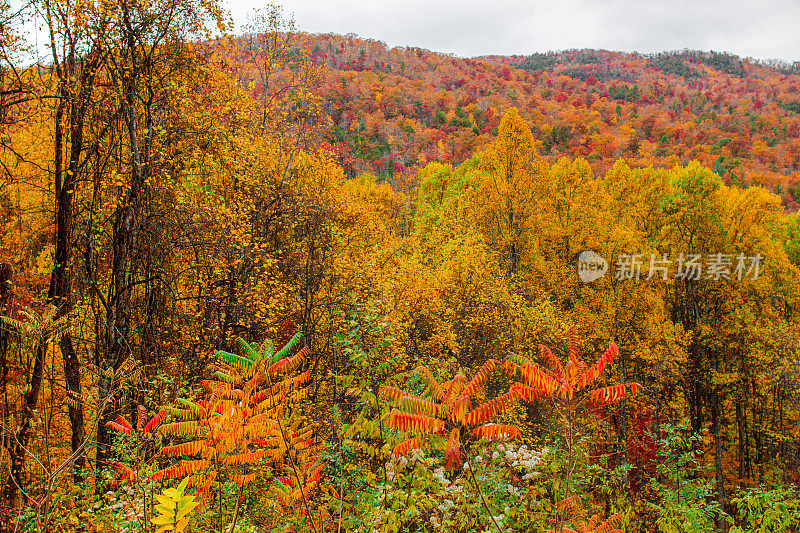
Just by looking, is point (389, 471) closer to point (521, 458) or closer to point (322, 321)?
point (521, 458)

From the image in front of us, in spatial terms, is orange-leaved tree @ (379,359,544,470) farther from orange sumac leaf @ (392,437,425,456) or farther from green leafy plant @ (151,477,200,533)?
green leafy plant @ (151,477,200,533)

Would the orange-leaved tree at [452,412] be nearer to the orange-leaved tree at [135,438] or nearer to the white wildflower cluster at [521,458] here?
the white wildflower cluster at [521,458]

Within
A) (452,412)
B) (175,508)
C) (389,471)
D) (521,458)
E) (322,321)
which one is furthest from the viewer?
(322,321)

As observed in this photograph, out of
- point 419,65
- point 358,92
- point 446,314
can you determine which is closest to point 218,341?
point 446,314

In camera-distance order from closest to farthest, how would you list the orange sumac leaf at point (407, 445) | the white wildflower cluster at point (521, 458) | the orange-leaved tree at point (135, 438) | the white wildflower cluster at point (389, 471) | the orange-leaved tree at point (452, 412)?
the orange-leaved tree at point (452, 412)
the orange sumac leaf at point (407, 445)
the orange-leaved tree at point (135, 438)
the white wildflower cluster at point (389, 471)
the white wildflower cluster at point (521, 458)

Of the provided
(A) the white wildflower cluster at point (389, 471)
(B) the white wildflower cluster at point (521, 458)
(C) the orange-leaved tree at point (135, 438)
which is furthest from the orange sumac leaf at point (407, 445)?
(C) the orange-leaved tree at point (135, 438)

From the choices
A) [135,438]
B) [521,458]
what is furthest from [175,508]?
[521,458]

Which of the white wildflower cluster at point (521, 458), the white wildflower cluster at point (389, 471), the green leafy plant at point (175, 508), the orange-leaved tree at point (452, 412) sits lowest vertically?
the white wildflower cluster at point (521, 458)

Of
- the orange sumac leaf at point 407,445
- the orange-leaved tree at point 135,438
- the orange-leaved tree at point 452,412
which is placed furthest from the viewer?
the orange-leaved tree at point 135,438

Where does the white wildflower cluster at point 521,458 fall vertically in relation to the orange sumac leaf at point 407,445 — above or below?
below

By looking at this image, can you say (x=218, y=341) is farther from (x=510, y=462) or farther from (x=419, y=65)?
(x=419, y=65)

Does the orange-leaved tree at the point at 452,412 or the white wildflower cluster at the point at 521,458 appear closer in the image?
the orange-leaved tree at the point at 452,412

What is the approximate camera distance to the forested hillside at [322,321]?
17.1 feet

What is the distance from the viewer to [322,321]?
40.7 feet
